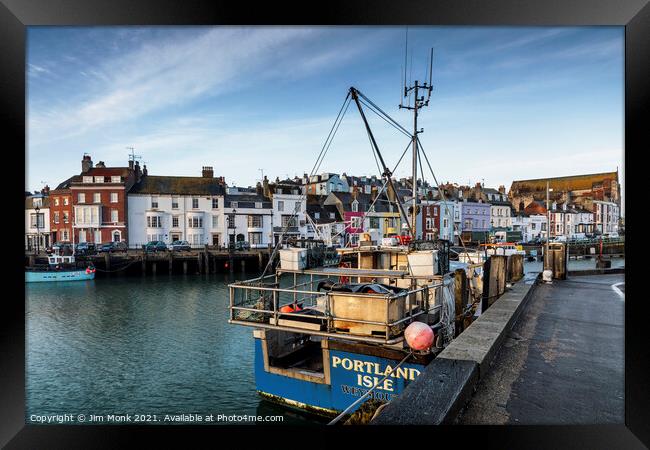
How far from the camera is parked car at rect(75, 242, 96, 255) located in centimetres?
3060

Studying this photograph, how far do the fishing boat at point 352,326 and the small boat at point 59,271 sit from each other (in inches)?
986

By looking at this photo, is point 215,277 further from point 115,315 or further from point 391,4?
point 391,4

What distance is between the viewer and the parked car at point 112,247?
31.1 m

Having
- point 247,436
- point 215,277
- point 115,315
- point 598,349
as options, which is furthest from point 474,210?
point 247,436

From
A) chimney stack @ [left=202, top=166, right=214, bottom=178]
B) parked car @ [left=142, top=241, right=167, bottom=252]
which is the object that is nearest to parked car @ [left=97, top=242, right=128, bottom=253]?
parked car @ [left=142, top=241, right=167, bottom=252]

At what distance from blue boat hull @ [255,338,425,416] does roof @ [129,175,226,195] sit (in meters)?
33.6

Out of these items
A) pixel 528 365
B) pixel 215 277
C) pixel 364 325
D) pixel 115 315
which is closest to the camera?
pixel 528 365

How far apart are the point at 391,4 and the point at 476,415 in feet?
13.0

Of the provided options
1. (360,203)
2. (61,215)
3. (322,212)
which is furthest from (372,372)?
(360,203)

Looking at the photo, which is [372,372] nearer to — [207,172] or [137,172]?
[137,172]

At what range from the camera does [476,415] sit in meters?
3.31

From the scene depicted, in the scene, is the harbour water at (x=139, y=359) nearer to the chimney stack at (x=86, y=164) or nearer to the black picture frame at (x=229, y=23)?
the black picture frame at (x=229, y=23)

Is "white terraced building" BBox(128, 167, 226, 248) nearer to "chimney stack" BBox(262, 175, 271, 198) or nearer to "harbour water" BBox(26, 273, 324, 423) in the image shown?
"chimney stack" BBox(262, 175, 271, 198)

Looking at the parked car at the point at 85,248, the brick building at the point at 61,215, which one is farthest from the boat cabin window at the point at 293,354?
the brick building at the point at 61,215
